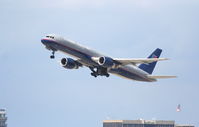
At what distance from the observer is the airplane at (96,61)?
530 feet

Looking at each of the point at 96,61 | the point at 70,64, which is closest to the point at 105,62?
the point at 96,61

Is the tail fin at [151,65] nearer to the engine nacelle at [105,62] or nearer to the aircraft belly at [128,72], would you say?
the aircraft belly at [128,72]

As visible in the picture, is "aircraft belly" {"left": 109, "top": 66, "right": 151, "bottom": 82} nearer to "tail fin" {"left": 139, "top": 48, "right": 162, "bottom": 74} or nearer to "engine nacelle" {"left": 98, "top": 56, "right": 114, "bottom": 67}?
"engine nacelle" {"left": 98, "top": 56, "right": 114, "bottom": 67}

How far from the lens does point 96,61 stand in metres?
165

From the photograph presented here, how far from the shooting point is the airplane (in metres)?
162

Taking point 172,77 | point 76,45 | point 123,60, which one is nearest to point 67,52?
point 76,45

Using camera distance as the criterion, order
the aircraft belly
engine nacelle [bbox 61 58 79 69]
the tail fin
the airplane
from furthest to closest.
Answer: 1. the tail fin
2. the aircraft belly
3. engine nacelle [bbox 61 58 79 69]
4. the airplane

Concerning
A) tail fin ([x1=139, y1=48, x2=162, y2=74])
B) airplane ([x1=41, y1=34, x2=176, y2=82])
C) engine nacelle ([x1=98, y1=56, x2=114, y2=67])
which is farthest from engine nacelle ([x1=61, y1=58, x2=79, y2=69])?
tail fin ([x1=139, y1=48, x2=162, y2=74])

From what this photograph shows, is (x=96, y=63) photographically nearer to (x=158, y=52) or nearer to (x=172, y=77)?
(x=172, y=77)

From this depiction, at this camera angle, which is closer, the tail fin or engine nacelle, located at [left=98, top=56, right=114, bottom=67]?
engine nacelle, located at [left=98, top=56, right=114, bottom=67]

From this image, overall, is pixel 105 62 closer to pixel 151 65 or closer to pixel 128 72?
pixel 128 72

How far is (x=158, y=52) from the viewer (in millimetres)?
191375

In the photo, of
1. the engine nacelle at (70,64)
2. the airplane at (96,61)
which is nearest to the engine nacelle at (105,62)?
the airplane at (96,61)

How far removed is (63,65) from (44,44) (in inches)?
371
